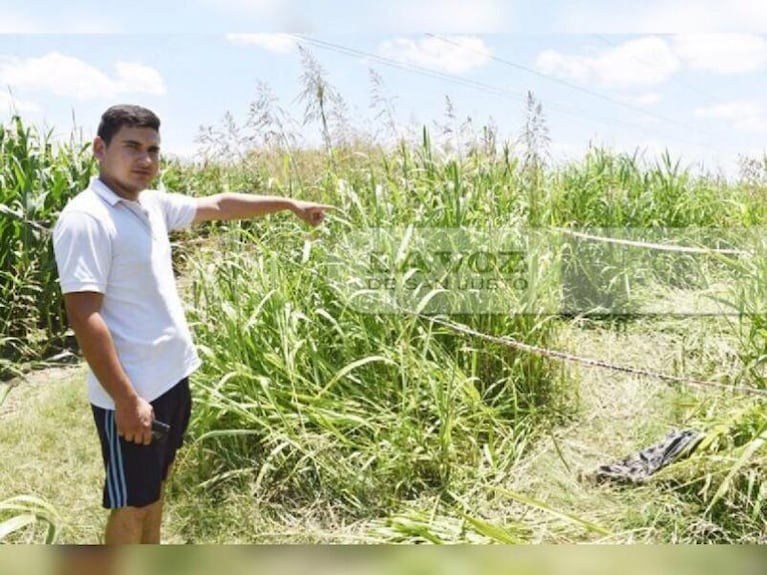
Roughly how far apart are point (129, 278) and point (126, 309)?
0.19 feet

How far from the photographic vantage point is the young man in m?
1.24

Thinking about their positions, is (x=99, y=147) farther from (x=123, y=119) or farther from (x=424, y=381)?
(x=424, y=381)

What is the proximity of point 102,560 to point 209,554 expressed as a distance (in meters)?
0.14

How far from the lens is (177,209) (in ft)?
5.06

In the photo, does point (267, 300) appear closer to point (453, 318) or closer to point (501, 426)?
point (453, 318)

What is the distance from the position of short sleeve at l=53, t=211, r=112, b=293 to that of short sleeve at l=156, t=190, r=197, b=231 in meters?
0.27

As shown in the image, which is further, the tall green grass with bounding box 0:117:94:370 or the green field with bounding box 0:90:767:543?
the tall green grass with bounding box 0:117:94:370

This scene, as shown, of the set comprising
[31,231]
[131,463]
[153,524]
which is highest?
[31,231]

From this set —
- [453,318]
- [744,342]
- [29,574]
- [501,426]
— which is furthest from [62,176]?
[744,342]

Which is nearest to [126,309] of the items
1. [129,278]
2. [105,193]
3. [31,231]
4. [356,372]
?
[129,278]

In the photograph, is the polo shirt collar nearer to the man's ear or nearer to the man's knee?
the man's ear

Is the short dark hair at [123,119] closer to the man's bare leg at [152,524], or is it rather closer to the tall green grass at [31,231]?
the man's bare leg at [152,524]

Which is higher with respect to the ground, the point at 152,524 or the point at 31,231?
the point at 31,231

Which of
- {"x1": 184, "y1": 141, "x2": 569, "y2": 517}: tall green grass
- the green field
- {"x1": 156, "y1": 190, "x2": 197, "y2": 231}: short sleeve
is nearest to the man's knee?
the green field
